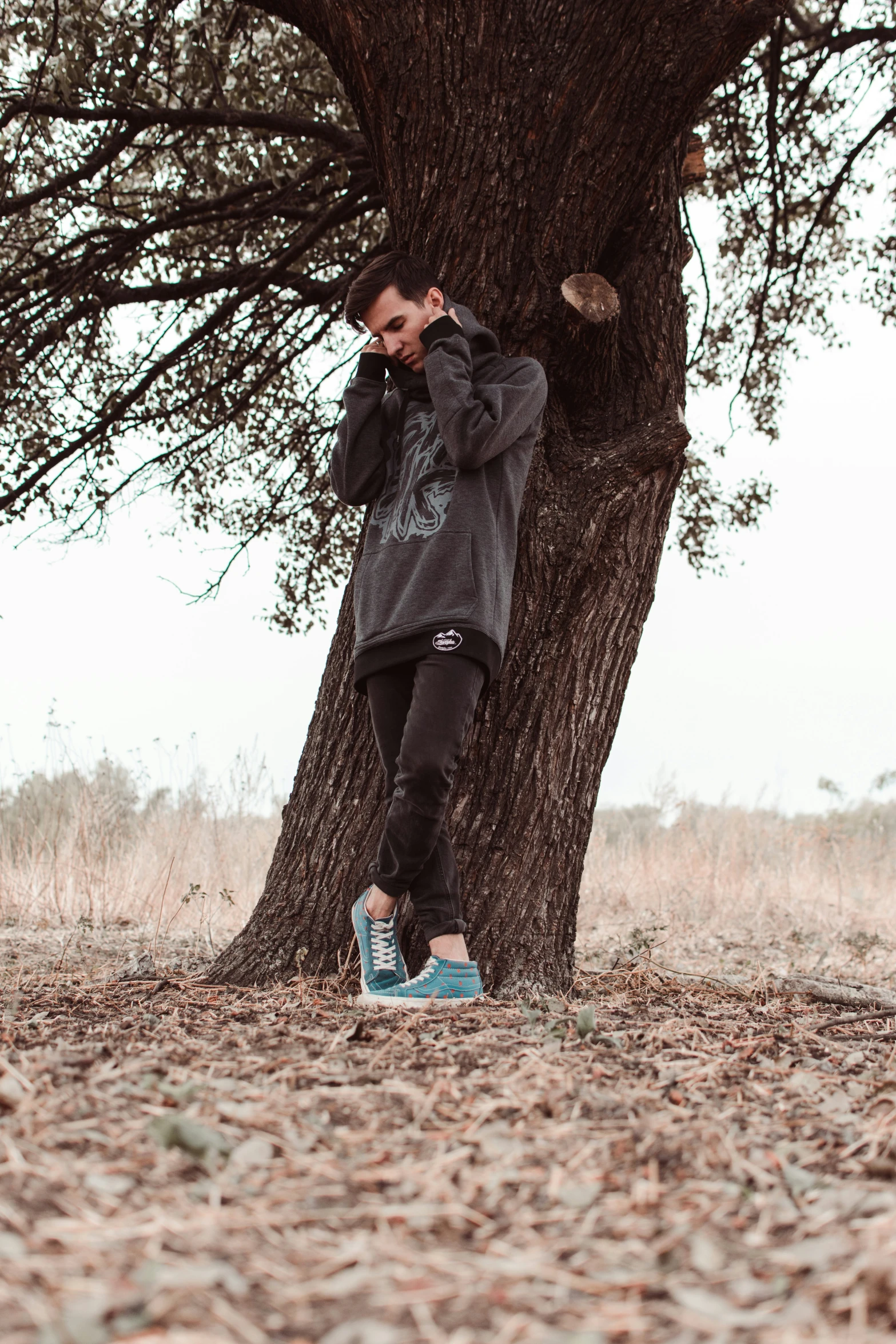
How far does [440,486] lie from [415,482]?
9 centimetres

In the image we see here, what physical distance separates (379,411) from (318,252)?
12.9 ft

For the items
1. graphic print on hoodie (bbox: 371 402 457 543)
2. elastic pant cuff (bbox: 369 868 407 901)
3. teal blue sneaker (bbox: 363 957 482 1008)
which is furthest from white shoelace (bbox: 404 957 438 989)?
graphic print on hoodie (bbox: 371 402 457 543)

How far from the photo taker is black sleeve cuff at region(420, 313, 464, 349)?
3.08 meters

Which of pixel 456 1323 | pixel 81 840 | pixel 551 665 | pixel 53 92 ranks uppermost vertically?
pixel 53 92

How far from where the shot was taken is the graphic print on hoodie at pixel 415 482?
10.1 feet

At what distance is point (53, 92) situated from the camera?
5.27m

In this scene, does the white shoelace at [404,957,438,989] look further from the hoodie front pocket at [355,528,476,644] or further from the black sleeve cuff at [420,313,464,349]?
the black sleeve cuff at [420,313,464,349]

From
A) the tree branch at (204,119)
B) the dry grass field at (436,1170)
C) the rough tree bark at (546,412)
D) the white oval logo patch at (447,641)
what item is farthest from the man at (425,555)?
the tree branch at (204,119)

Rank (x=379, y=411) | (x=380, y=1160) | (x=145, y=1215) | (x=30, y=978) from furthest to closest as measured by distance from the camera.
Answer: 1. (x=30, y=978)
2. (x=379, y=411)
3. (x=380, y=1160)
4. (x=145, y=1215)

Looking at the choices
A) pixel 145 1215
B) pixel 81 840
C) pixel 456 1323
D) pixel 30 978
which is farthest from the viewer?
pixel 81 840

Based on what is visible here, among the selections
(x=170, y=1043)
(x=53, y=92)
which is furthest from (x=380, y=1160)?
(x=53, y=92)

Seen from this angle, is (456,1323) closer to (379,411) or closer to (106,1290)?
(106,1290)

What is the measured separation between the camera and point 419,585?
296cm

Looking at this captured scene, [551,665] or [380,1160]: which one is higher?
[551,665]
